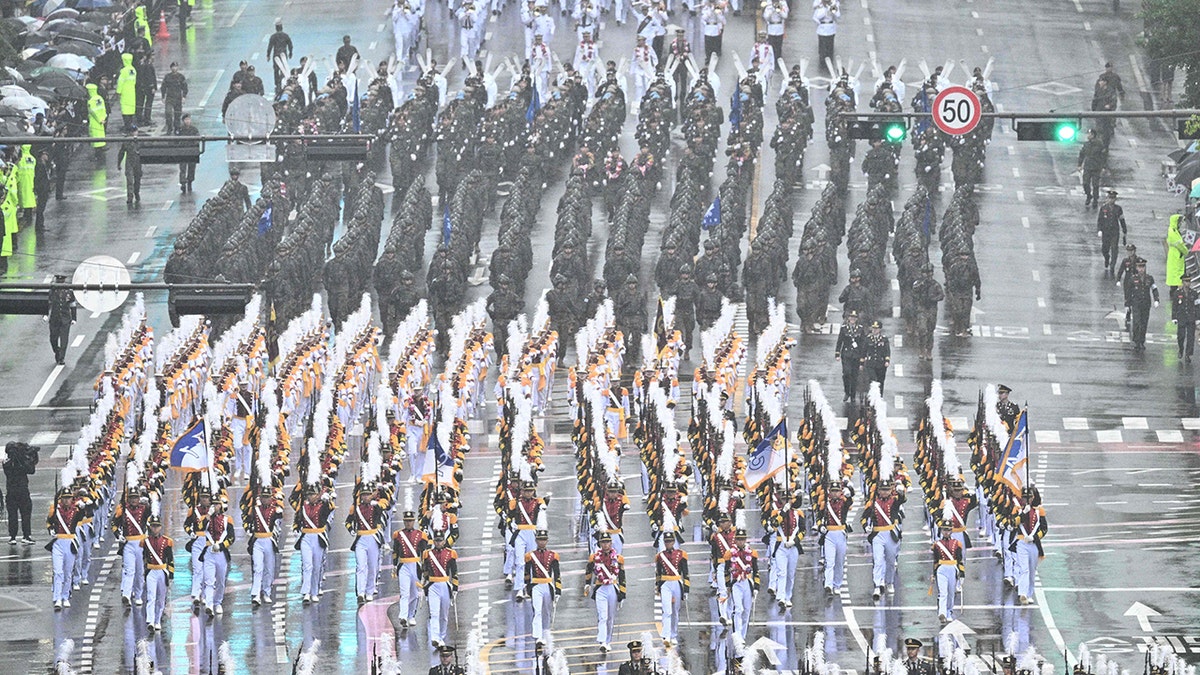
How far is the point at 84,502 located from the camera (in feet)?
145

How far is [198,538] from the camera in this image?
4369cm

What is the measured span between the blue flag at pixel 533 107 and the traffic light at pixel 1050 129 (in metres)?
28.6

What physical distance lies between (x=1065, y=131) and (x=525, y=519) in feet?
30.3

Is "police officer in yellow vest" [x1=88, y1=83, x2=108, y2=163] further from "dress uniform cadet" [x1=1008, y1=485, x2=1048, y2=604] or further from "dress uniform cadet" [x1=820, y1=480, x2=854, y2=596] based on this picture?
"dress uniform cadet" [x1=1008, y1=485, x2=1048, y2=604]

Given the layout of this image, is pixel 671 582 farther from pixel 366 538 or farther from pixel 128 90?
pixel 128 90

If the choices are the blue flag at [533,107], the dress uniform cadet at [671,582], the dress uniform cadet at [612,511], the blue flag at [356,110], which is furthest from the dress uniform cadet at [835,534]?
the blue flag at [356,110]

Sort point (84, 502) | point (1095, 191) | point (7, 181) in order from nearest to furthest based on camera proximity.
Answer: point (84, 502), point (7, 181), point (1095, 191)

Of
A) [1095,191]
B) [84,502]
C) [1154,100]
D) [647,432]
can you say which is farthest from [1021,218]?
[84,502]

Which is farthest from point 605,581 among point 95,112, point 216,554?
point 95,112

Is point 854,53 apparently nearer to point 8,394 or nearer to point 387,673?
point 8,394

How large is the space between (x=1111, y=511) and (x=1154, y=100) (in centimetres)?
3269

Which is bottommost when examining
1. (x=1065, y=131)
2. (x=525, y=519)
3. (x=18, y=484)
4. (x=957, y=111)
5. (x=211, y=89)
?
(x=525, y=519)

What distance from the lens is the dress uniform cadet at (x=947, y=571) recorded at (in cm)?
4256

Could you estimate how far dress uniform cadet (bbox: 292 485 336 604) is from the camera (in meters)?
43.7
